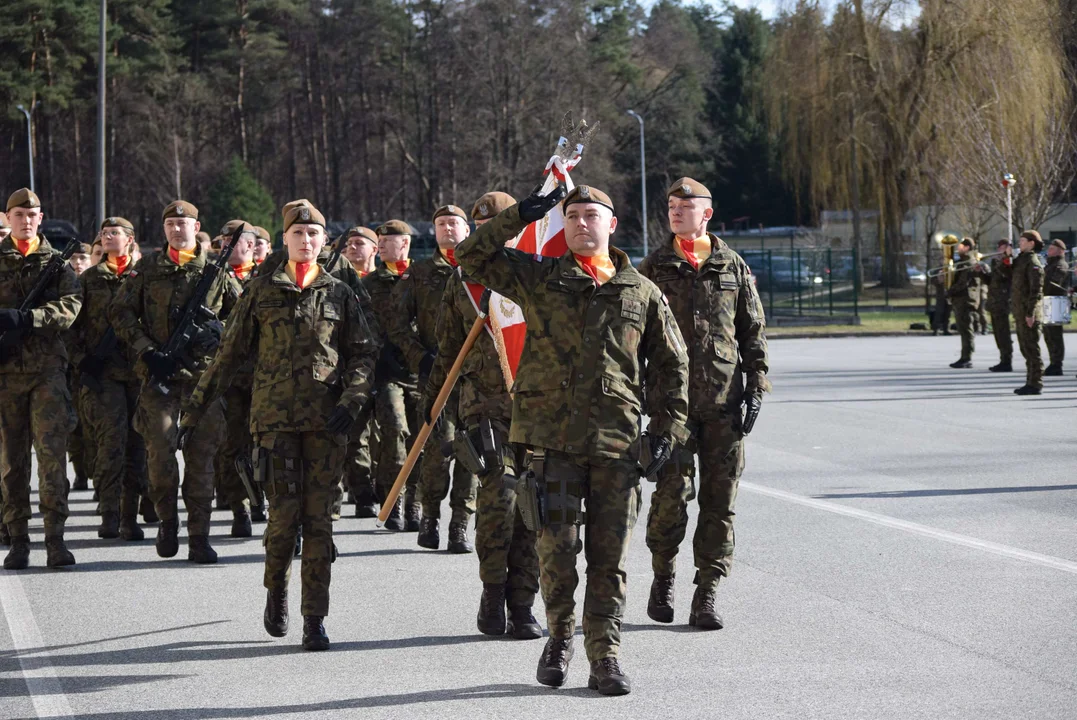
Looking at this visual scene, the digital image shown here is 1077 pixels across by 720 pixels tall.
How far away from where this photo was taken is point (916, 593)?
24.8 feet

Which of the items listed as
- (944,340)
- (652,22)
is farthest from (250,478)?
(652,22)

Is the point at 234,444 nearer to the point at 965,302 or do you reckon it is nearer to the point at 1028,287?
the point at 1028,287

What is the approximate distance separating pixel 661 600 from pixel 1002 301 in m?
15.6

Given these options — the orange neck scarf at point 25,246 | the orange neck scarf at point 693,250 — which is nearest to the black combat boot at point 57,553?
the orange neck scarf at point 25,246

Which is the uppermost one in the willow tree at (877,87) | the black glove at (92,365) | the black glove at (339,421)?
the willow tree at (877,87)

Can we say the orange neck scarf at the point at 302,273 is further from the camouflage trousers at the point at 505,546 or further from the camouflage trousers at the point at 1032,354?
the camouflage trousers at the point at 1032,354

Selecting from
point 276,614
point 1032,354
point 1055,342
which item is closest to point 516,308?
point 276,614

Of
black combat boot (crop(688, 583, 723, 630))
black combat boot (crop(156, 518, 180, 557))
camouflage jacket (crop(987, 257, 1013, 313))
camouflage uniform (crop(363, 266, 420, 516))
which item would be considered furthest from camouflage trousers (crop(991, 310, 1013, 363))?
black combat boot (crop(688, 583, 723, 630))

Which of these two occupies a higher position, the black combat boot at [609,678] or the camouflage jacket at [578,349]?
the camouflage jacket at [578,349]

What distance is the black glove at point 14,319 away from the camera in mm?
8586

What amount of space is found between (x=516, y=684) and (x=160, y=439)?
3.90 m

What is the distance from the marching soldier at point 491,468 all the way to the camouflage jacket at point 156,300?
227cm

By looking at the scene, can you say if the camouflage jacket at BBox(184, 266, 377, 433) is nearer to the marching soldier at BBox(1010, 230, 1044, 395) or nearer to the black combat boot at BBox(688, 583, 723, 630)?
the black combat boot at BBox(688, 583, 723, 630)

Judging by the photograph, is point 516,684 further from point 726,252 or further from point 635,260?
point 635,260
